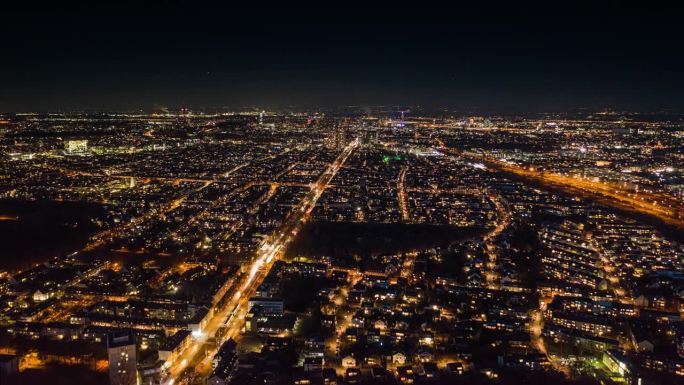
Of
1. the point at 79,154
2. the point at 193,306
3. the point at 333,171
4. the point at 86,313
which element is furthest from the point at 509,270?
the point at 79,154

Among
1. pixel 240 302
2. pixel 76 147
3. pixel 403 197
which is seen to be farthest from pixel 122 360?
pixel 76 147

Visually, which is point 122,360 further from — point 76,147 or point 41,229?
point 76,147

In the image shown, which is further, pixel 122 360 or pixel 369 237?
pixel 369 237

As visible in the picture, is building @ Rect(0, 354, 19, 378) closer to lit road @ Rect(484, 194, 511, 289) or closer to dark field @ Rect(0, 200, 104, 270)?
dark field @ Rect(0, 200, 104, 270)

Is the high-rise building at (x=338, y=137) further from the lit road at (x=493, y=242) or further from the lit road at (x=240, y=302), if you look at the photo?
the lit road at (x=240, y=302)

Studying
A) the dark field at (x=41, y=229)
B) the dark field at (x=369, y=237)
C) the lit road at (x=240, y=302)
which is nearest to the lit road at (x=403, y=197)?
the dark field at (x=369, y=237)

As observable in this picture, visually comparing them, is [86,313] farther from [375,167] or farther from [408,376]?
[375,167]

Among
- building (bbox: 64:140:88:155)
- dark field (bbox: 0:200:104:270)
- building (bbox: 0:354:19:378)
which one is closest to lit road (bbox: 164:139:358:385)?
building (bbox: 0:354:19:378)
